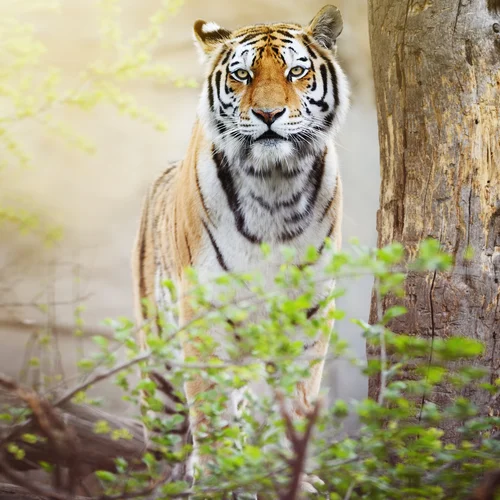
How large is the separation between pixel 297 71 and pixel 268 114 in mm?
225

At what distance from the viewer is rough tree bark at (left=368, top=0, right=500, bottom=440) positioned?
1.69 m

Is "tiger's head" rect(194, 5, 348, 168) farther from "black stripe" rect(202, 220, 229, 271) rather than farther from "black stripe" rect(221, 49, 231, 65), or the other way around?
"black stripe" rect(202, 220, 229, 271)

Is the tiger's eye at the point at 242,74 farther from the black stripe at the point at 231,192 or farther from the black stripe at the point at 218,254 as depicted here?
the black stripe at the point at 218,254

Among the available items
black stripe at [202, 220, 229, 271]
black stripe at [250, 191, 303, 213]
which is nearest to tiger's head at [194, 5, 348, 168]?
black stripe at [250, 191, 303, 213]

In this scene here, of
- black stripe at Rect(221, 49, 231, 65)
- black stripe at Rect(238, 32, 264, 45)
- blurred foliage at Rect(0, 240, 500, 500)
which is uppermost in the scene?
black stripe at Rect(238, 32, 264, 45)

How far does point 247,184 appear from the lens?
2.09m

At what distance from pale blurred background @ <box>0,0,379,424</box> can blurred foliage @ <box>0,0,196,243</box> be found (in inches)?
1.2

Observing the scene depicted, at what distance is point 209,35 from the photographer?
7.12ft

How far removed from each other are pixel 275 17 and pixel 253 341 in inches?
71.8

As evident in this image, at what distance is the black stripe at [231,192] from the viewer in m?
2.07

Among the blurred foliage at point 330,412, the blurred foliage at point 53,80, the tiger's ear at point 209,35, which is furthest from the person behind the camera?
the blurred foliage at point 53,80

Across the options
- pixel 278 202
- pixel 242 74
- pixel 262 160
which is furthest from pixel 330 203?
pixel 242 74

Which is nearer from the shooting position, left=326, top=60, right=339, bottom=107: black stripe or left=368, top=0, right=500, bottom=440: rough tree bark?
left=368, top=0, right=500, bottom=440: rough tree bark

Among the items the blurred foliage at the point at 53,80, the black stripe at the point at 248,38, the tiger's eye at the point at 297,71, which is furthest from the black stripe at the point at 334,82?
the blurred foliage at the point at 53,80
